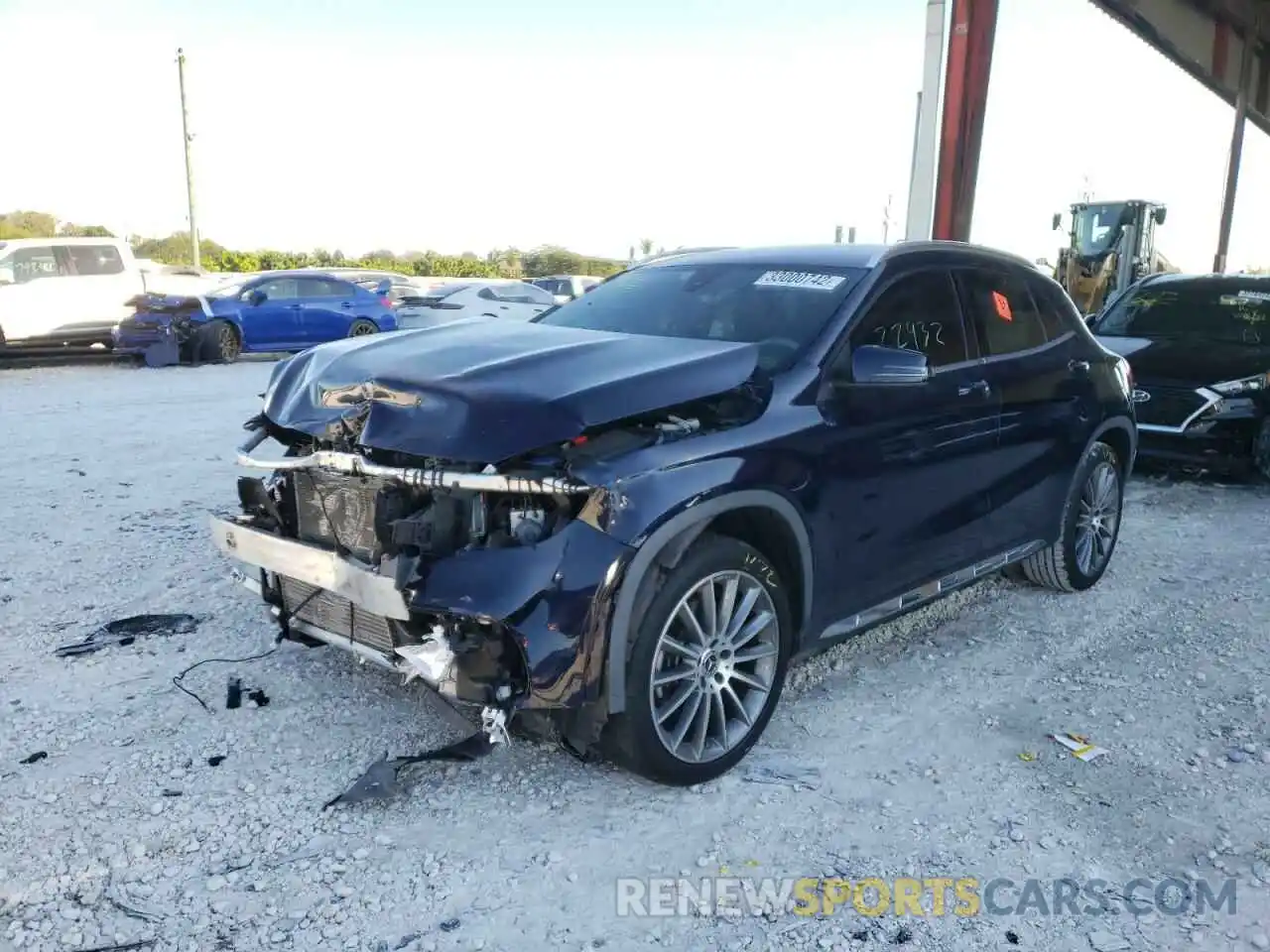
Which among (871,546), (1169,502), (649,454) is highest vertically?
(649,454)

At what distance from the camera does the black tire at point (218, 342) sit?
53.0ft

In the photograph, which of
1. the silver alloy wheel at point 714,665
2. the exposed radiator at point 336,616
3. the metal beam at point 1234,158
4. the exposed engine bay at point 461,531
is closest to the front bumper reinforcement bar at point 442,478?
the exposed engine bay at point 461,531

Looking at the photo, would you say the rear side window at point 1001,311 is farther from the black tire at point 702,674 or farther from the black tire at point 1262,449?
the black tire at point 1262,449

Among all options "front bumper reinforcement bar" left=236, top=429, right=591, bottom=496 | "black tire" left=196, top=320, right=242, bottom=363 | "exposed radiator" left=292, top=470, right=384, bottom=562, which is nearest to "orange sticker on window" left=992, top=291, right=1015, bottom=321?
"front bumper reinforcement bar" left=236, top=429, right=591, bottom=496

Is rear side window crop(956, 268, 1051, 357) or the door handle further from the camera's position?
rear side window crop(956, 268, 1051, 357)

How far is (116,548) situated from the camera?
19.6 ft

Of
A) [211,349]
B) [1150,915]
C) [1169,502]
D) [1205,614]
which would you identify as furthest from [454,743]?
[211,349]

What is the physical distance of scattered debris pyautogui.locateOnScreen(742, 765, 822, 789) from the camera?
3521 mm

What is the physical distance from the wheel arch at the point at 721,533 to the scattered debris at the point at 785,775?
54 cm

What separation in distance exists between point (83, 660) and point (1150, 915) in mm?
4171

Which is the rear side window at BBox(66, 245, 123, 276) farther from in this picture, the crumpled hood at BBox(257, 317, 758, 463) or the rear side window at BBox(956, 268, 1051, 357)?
the rear side window at BBox(956, 268, 1051, 357)

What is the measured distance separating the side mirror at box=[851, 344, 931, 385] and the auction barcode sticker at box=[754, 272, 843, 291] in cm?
43

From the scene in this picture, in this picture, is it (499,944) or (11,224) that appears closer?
(499,944)

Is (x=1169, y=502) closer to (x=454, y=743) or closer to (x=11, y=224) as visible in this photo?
(x=454, y=743)
